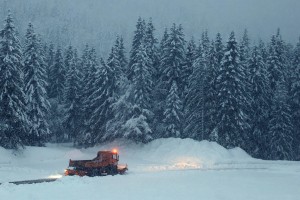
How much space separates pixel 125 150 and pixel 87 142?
9.61 metres

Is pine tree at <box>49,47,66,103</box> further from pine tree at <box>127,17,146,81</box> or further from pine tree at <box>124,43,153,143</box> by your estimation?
pine tree at <box>124,43,153,143</box>

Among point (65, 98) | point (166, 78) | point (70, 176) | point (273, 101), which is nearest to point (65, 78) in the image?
point (65, 98)

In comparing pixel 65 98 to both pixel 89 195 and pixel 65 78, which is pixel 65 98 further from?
pixel 89 195

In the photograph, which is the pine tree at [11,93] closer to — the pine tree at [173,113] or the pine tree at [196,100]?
the pine tree at [173,113]

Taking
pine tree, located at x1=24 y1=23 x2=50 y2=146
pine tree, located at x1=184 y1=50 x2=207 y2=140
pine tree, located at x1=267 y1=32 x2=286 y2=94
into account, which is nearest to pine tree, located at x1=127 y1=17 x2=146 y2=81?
pine tree, located at x1=184 y1=50 x2=207 y2=140

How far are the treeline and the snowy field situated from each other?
176 inches

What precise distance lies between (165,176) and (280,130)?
27.6m

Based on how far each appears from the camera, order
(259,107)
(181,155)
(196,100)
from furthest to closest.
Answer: (259,107) → (196,100) → (181,155)

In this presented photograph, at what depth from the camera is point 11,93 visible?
40750 mm

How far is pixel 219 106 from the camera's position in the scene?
5116cm

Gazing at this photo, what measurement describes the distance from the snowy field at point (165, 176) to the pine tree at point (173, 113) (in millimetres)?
4379

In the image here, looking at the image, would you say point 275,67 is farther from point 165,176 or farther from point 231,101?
point 165,176

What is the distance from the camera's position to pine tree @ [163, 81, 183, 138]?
52.0 m

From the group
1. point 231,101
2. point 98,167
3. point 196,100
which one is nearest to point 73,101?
point 196,100
